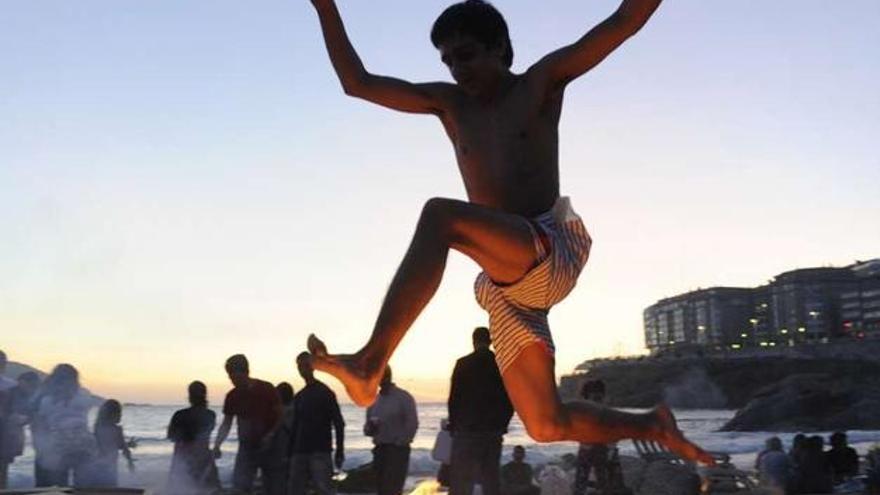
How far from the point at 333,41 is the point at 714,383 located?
114 meters

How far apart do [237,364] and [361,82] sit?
6355 millimetres

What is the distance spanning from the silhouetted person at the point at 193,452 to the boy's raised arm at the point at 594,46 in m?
7.02

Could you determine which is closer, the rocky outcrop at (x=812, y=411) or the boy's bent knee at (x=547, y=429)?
the boy's bent knee at (x=547, y=429)

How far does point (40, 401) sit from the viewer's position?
33.8 feet

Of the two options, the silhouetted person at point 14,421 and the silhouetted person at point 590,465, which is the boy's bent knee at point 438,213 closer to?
the silhouetted person at point 590,465

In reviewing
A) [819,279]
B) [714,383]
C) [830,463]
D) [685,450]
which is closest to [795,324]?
[819,279]

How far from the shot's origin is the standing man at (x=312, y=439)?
9.57 meters

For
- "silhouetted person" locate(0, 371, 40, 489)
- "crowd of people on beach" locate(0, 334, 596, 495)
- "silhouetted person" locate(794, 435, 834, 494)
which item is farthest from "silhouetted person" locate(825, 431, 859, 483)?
"silhouetted person" locate(0, 371, 40, 489)

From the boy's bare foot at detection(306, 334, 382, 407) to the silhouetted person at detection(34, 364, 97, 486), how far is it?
25.1 ft

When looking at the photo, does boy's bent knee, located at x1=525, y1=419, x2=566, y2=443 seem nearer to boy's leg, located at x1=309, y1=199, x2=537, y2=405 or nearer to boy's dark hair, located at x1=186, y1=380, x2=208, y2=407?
boy's leg, located at x1=309, y1=199, x2=537, y2=405

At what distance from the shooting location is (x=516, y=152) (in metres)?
3.73

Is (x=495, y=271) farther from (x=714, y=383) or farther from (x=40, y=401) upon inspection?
(x=714, y=383)

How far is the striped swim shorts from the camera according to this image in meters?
3.52

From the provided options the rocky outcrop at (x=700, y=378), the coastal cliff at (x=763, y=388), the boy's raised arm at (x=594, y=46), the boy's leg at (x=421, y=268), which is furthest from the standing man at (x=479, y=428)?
the rocky outcrop at (x=700, y=378)
